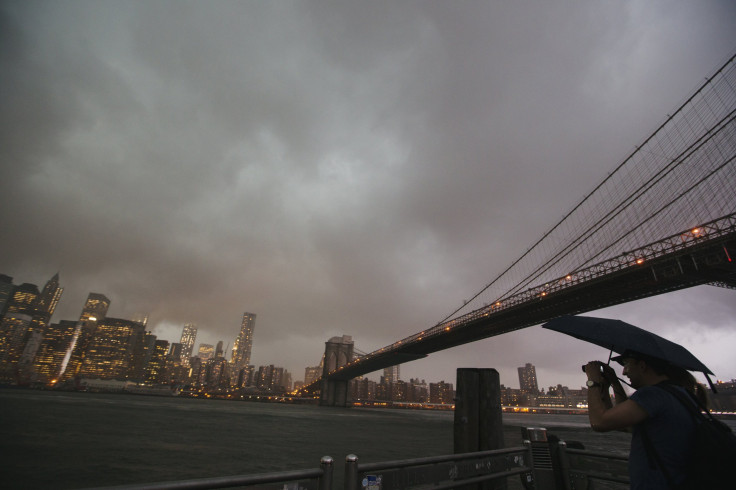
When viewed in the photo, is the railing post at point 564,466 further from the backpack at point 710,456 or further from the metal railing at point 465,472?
the backpack at point 710,456

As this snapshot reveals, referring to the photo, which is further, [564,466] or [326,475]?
[564,466]

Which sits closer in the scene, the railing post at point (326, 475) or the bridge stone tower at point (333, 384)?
the railing post at point (326, 475)

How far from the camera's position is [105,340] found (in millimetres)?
194250

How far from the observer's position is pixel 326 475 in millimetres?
2250

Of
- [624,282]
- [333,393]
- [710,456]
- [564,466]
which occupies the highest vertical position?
[624,282]

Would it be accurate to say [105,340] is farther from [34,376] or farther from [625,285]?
[625,285]

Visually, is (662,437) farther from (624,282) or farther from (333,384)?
(333,384)

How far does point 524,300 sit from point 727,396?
138641 mm

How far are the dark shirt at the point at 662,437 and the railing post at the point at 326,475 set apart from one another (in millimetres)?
1869

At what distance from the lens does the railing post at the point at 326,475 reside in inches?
88.5

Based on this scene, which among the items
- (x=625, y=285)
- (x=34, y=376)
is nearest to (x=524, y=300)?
(x=625, y=285)

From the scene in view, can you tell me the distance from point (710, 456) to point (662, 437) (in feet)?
0.94

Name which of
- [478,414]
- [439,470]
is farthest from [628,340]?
[478,414]

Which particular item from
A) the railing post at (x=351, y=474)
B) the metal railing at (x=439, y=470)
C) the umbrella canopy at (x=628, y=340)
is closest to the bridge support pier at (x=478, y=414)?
the metal railing at (x=439, y=470)
